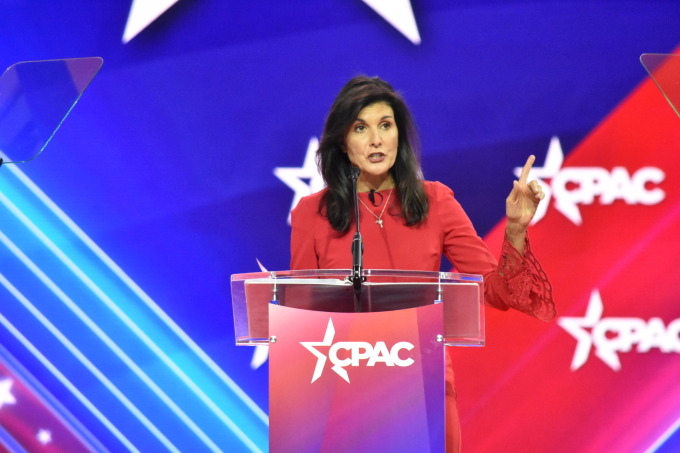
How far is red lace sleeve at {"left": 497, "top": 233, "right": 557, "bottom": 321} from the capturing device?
212cm

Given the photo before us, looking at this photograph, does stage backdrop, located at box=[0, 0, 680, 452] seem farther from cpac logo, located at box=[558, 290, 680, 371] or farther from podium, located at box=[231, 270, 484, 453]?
podium, located at box=[231, 270, 484, 453]

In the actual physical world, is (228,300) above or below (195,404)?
above

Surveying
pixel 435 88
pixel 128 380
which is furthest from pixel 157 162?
pixel 435 88

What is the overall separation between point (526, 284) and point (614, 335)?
1.26 meters

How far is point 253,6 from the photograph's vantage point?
3.38 metres

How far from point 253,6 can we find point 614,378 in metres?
1.97

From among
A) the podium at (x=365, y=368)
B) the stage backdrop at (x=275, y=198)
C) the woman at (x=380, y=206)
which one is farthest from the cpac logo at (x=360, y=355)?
the stage backdrop at (x=275, y=198)

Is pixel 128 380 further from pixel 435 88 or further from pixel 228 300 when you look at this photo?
pixel 435 88

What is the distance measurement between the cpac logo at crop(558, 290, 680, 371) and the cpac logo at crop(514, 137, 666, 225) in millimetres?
341

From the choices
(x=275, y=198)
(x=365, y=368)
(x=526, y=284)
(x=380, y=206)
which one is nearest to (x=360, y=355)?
(x=365, y=368)

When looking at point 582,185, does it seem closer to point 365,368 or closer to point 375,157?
point 375,157

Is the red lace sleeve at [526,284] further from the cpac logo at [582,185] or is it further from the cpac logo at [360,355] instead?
the cpac logo at [582,185]

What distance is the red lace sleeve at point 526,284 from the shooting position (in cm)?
212

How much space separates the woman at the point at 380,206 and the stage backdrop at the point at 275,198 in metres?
0.69
